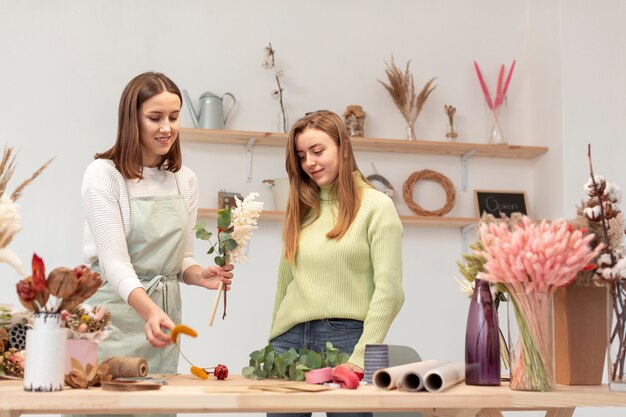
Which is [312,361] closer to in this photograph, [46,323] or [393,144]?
[46,323]

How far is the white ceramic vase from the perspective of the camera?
151 cm

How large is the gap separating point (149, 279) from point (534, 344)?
109 centimetres

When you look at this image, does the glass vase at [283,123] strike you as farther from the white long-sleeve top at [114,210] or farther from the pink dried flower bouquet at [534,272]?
the pink dried flower bouquet at [534,272]

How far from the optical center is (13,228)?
64.9 inches

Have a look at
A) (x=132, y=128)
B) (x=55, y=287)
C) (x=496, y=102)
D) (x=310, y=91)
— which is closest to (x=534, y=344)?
(x=55, y=287)

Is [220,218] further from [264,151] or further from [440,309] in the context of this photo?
[440,309]

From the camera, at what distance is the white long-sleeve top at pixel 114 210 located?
6.81 ft

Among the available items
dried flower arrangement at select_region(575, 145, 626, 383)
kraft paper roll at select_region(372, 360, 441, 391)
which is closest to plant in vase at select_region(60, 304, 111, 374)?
kraft paper roll at select_region(372, 360, 441, 391)

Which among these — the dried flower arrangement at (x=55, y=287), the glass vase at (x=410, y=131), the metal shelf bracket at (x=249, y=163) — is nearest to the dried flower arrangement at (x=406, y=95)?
the glass vase at (x=410, y=131)

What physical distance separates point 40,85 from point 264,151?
1.15 metres

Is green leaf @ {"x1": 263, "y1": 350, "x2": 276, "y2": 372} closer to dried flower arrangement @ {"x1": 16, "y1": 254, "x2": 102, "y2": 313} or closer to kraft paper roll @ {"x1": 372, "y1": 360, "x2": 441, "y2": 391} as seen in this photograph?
kraft paper roll @ {"x1": 372, "y1": 360, "x2": 441, "y2": 391}

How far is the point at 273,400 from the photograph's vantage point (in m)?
1.52

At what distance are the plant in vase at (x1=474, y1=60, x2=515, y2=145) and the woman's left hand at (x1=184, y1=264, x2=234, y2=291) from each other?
2.47m

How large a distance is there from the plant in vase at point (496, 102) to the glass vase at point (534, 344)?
9.31ft
